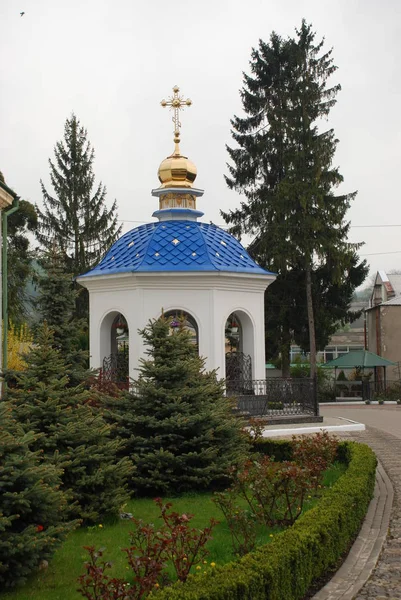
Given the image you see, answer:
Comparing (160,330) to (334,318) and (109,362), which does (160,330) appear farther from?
(334,318)

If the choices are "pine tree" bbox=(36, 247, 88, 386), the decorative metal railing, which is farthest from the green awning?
"pine tree" bbox=(36, 247, 88, 386)

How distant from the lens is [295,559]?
19.7ft

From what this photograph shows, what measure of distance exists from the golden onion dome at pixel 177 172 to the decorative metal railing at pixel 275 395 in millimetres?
5362

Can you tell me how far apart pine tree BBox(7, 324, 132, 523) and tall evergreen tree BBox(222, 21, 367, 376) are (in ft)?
69.3

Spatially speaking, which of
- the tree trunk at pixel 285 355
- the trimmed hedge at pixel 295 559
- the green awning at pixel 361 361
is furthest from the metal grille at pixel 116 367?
the green awning at pixel 361 361

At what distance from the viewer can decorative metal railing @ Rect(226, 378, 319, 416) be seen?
16984 mm

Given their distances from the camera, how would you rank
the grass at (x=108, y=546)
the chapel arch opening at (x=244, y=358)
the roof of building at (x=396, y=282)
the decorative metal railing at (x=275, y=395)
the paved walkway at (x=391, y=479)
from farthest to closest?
1. the roof of building at (x=396, y=282)
2. the chapel arch opening at (x=244, y=358)
3. the decorative metal railing at (x=275, y=395)
4. the paved walkway at (x=391, y=479)
5. the grass at (x=108, y=546)

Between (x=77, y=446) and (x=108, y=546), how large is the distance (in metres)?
1.34

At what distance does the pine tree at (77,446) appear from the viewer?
8.05 meters

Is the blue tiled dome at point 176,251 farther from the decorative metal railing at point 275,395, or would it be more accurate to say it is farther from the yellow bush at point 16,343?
the yellow bush at point 16,343

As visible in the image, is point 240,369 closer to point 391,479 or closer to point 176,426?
point 391,479

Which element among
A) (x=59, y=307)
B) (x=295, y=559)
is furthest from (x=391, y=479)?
(x=59, y=307)

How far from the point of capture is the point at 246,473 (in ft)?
26.0

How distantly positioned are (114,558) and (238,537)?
4.73 feet
